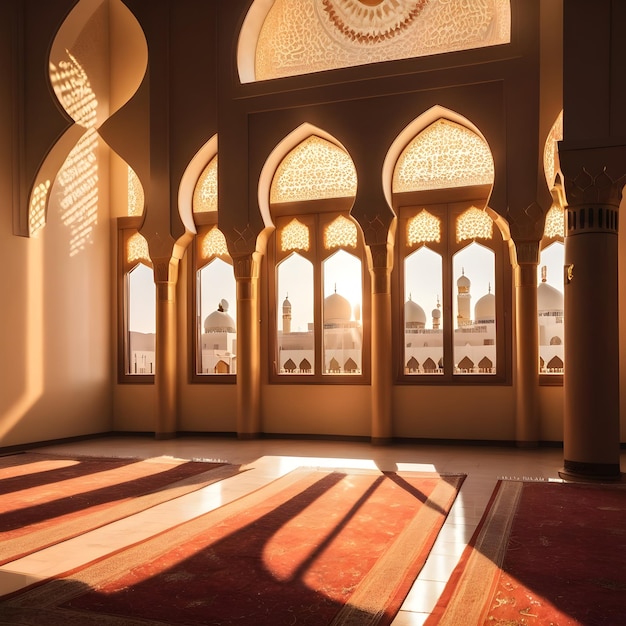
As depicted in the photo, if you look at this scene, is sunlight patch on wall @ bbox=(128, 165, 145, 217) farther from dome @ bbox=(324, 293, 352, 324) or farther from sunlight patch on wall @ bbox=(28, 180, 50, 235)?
dome @ bbox=(324, 293, 352, 324)

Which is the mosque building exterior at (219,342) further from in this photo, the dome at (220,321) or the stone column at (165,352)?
the stone column at (165,352)

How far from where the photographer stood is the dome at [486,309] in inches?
342

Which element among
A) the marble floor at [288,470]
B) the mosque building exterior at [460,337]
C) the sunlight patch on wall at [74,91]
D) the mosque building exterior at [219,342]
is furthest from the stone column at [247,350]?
the sunlight patch on wall at [74,91]

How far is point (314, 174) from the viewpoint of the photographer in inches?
367

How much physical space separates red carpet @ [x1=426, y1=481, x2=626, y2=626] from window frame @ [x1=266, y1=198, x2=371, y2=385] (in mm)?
3929

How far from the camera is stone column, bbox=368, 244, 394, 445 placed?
8.48 metres

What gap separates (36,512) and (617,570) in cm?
375

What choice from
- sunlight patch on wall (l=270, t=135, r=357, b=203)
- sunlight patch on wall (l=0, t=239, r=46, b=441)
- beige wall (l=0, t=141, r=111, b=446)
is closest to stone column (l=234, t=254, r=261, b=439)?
sunlight patch on wall (l=270, t=135, r=357, b=203)

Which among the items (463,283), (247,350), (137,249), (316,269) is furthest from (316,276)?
(137,249)

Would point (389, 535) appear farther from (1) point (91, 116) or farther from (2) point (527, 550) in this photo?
(1) point (91, 116)

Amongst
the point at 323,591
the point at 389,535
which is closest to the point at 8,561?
the point at 323,591

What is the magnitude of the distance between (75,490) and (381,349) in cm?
404

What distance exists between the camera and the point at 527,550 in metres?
3.93

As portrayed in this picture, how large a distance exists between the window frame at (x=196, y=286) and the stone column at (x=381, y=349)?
2.28 metres
